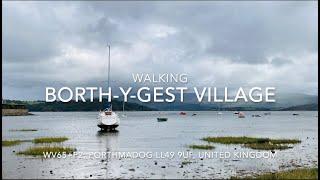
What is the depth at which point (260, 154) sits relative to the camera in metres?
49.0

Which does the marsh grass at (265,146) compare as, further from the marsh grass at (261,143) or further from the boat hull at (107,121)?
the boat hull at (107,121)

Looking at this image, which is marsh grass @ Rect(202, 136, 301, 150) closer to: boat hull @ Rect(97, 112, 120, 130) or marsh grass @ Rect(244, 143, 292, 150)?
marsh grass @ Rect(244, 143, 292, 150)

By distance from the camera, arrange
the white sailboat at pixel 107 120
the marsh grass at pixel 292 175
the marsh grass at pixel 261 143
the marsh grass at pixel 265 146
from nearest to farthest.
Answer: the marsh grass at pixel 292 175
the marsh grass at pixel 265 146
the marsh grass at pixel 261 143
the white sailboat at pixel 107 120

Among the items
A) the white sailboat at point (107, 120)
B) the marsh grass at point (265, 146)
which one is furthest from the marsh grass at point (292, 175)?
the white sailboat at point (107, 120)

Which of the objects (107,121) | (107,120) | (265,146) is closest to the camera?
(265,146)

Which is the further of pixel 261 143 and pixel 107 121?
pixel 107 121

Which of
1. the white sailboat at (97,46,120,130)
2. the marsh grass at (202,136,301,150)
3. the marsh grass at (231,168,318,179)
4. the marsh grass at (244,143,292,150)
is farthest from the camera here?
the white sailboat at (97,46,120,130)

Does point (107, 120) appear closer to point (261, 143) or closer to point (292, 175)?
point (261, 143)

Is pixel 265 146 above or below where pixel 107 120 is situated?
below

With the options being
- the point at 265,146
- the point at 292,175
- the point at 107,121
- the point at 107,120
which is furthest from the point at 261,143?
the point at 107,120

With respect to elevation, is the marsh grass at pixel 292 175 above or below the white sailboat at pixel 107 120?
below

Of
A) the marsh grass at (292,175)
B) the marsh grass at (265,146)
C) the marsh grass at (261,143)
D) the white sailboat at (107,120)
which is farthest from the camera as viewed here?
the white sailboat at (107,120)

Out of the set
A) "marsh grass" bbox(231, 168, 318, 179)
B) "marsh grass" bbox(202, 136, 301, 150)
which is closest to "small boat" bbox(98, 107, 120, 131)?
"marsh grass" bbox(202, 136, 301, 150)

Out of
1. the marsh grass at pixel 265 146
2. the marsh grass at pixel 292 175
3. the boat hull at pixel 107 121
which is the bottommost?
the marsh grass at pixel 265 146
